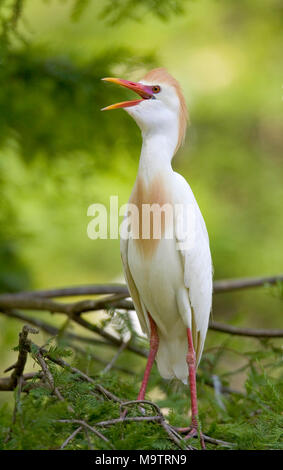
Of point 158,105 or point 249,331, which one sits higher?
point 158,105

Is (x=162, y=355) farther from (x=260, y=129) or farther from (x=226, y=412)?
(x=260, y=129)

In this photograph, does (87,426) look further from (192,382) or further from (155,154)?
(155,154)

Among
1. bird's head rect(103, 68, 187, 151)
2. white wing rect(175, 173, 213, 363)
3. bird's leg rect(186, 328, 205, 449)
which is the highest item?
bird's head rect(103, 68, 187, 151)

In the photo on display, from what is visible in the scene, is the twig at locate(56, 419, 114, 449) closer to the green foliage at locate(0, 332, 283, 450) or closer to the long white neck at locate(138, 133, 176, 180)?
the green foliage at locate(0, 332, 283, 450)

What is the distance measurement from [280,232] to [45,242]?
7.18ft

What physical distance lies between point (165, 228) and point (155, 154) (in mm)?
238

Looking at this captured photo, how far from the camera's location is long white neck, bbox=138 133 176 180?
6.38ft

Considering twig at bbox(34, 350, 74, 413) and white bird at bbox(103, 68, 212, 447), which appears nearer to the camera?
twig at bbox(34, 350, 74, 413)

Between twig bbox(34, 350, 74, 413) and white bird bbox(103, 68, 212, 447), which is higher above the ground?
white bird bbox(103, 68, 212, 447)

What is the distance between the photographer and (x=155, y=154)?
1946 millimetres

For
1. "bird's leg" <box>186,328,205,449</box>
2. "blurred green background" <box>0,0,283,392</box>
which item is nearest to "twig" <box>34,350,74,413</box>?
"bird's leg" <box>186,328,205,449</box>

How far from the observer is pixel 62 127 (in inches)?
128

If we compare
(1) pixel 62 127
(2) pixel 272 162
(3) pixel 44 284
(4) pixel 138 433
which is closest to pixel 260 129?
(2) pixel 272 162

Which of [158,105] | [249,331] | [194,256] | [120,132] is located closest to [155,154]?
[158,105]
